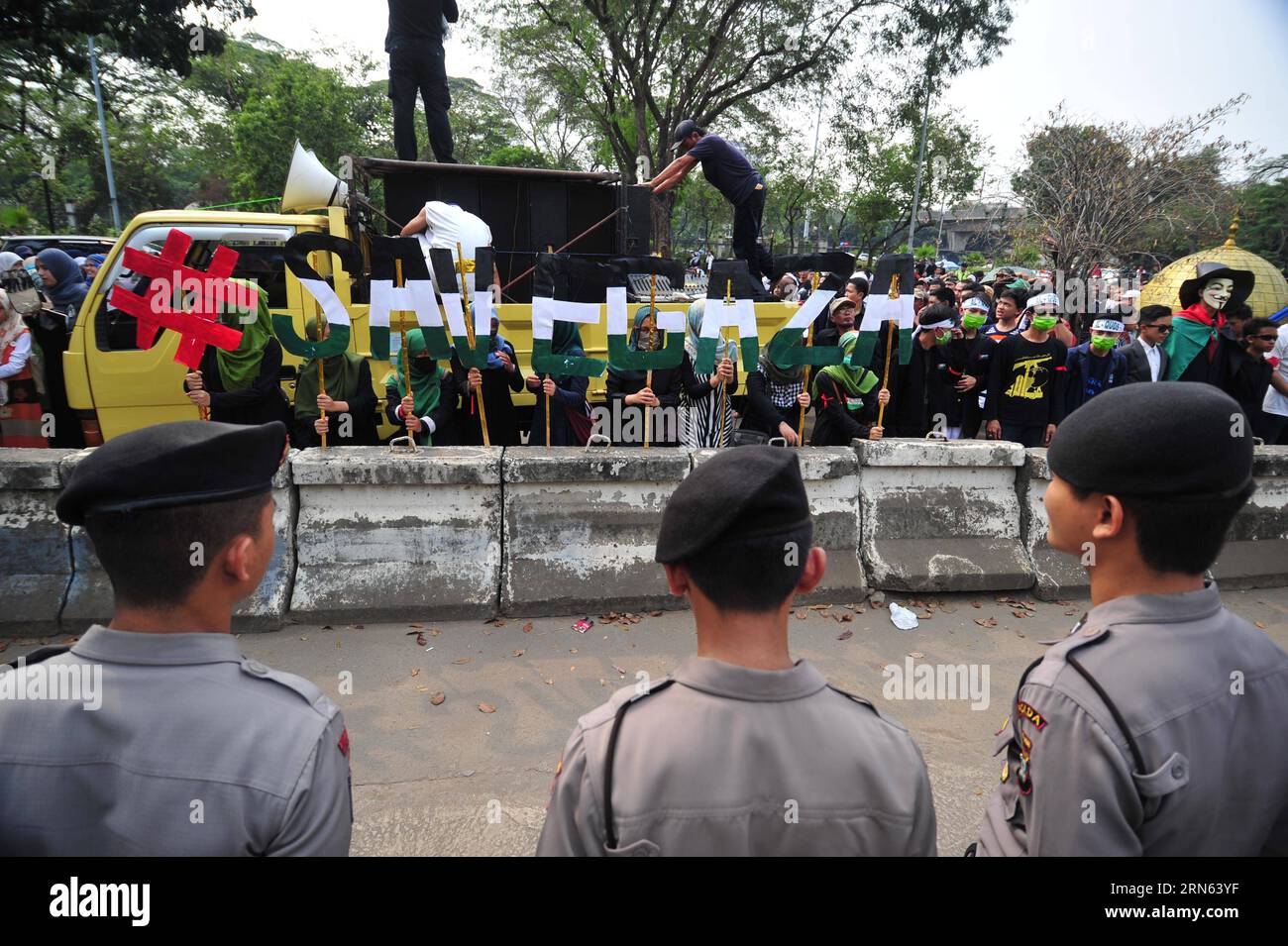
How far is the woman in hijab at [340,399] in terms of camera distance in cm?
575

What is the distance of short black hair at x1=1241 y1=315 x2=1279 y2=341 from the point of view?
7.23 metres

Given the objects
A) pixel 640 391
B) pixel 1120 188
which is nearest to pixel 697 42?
pixel 1120 188

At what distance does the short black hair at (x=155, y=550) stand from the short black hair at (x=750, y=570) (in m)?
0.94

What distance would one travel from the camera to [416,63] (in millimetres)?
9664

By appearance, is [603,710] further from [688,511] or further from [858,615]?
[858,615]

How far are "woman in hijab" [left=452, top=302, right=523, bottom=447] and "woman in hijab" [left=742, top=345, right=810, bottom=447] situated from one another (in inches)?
76.8

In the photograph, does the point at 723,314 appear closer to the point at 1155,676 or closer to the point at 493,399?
the point at 493,399

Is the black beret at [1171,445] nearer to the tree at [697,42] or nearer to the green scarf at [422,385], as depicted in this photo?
the green scarf at [422,385]

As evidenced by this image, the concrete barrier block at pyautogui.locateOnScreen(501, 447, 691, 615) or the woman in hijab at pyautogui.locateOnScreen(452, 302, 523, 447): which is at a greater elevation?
the woman in hijab at pyautogui.locateOnScreen(452, 302, 523, 447)

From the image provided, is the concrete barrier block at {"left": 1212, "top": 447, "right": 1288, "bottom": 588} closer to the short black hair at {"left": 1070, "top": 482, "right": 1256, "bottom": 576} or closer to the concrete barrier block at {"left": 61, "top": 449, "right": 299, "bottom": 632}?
the short black hair at {"left": 1070, "top": 482, "right": 1256, "bottom": 576}

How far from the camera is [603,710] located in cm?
144

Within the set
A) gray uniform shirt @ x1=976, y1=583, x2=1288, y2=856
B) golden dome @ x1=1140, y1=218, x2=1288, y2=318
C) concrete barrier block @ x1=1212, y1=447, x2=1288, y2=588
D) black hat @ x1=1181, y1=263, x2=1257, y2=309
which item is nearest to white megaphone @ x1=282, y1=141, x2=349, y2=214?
gray uniform shirt @ x1=976, y1=583, x2=1288, y2=856

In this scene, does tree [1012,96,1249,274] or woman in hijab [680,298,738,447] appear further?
tree [1012,96,1249,274]

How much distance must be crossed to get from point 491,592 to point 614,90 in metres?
19.5
